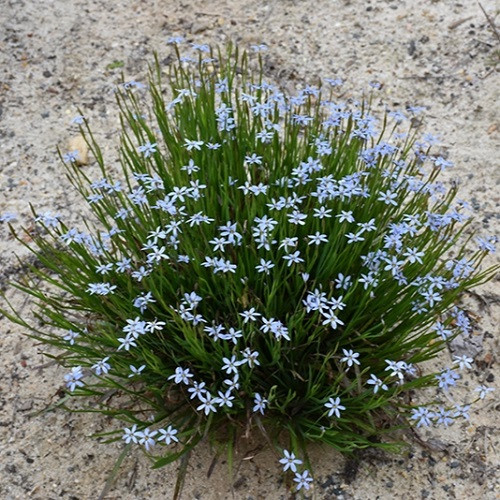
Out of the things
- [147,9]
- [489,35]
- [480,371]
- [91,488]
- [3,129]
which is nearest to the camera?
[91,488]

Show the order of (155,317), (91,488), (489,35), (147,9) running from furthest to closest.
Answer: (147,9), (489,35), (91,488), (155,317)

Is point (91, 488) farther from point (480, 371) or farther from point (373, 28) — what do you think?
point (373, 28)

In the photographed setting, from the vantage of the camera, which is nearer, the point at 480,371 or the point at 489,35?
the point at 480,371

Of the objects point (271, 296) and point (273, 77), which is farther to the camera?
point (273, 77)

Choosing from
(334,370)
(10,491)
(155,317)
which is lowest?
(10,491)

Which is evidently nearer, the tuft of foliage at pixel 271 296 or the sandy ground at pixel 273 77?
the tuft of foliage at pixel 271 296

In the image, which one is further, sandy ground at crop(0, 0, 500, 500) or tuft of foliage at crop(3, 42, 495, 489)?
sandy ground at crop(0, 0, 500, 500)

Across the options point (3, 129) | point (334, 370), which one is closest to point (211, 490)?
point (334, 370)

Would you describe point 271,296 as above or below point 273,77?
above
